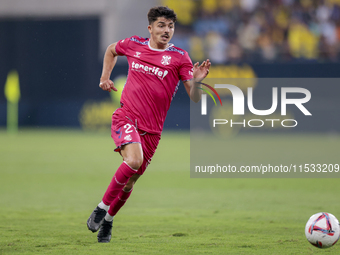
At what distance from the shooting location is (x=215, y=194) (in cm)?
852

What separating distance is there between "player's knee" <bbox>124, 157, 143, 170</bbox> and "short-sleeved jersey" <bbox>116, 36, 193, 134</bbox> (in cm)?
41

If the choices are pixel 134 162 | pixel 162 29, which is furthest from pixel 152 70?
pixel 134 162

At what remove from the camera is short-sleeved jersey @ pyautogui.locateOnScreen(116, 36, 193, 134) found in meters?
5.32

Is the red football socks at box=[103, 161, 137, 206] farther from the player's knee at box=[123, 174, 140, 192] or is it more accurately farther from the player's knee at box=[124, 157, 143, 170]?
the player's knee at box=[123, 174, 140, 192]

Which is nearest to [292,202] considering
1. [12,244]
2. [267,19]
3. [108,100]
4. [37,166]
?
[12,244]

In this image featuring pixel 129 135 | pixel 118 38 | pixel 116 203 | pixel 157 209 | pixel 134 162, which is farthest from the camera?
pixel 118 38

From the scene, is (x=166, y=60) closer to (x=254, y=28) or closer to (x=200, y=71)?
(x=200, y=71)

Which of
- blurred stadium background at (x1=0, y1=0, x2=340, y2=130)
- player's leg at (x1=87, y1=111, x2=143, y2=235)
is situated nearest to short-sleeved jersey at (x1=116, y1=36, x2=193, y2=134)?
player's leg at (x1=87, y1=111, x2=143, y2=235)

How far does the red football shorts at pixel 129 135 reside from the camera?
5090mm

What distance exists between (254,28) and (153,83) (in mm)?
16478

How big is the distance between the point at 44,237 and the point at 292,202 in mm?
3888

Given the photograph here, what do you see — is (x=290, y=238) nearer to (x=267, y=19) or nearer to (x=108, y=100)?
(x=108, y=100)

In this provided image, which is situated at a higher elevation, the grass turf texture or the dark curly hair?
the dark curly hair

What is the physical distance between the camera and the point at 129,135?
5.09 meters
